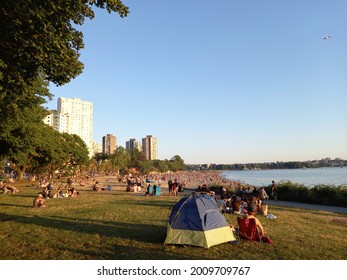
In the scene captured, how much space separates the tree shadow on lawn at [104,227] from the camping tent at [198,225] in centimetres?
77

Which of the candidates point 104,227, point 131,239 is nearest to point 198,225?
point 131,239

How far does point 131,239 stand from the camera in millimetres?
9344

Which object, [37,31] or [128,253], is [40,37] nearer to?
[37,31]

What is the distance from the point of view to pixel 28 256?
7.48 metres

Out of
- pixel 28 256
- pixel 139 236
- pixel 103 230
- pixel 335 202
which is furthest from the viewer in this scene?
pixel 335 202

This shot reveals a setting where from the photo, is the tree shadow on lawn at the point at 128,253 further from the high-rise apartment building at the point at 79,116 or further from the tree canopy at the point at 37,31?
the high-rise apartment building at the point at 79,116

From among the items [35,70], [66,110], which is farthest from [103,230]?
[66,110]

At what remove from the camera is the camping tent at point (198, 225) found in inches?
334

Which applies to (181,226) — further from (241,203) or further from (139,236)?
(241,203)

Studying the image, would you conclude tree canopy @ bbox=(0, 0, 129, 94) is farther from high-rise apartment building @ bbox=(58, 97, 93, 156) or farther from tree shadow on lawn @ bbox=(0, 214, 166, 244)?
high-rise apartment building @ bbox=(58, 97, 93, 156)

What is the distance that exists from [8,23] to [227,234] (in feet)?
33.5

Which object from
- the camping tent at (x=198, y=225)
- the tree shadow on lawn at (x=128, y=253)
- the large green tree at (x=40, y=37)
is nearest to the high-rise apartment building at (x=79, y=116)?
the large green tree at (x=40, y=37)

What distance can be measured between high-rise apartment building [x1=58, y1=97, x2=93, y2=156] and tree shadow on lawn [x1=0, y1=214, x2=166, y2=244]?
163770 mm

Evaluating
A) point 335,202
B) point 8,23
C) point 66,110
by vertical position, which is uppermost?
point 66,110
